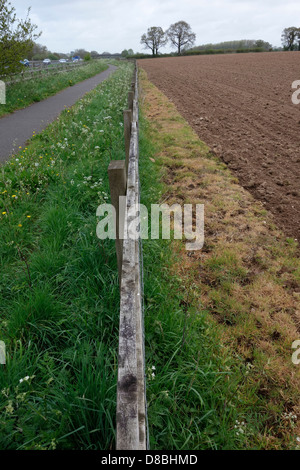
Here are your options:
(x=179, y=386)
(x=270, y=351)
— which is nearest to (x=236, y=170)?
(x=270, y=351)

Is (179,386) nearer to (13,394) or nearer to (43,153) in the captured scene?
(13,394)

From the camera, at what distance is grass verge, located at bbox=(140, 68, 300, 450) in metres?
1.88

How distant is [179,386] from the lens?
1.99 m

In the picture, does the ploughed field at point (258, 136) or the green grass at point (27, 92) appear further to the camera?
the green grass at point (27, 92)

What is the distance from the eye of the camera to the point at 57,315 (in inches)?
95.2

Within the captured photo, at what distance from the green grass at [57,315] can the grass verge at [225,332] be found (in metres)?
0.35

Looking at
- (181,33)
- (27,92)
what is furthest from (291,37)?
(27,92)

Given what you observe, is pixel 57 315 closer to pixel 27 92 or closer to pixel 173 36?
pixel 27 92

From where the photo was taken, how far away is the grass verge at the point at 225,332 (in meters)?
1.88

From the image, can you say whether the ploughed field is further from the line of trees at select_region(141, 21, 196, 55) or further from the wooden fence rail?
the line of trees at select_region(141, 21, 196, 55)

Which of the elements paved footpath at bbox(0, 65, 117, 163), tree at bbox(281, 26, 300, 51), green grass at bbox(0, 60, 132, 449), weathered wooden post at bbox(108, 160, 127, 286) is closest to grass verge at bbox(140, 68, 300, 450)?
green grass at bbox(0, 60, 132, 449)

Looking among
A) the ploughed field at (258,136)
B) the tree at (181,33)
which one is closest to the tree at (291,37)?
the tree at (181,33)

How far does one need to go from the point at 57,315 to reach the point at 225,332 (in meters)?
1.43

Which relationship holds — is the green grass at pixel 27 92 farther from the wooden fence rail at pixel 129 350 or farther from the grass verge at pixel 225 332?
the wooden fence rail at pixel 129 350
